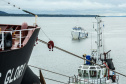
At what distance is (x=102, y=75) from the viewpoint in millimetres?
28625

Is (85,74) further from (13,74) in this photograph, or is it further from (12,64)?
(12,64)

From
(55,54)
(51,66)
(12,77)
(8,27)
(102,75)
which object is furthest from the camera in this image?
(55,54)

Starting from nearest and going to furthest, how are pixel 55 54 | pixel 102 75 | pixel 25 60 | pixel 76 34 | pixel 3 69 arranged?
pixel 3 69, pixel 25 60, pixel 102 75, pixel 55 54, pixel 76 34

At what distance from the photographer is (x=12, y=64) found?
10211 mm

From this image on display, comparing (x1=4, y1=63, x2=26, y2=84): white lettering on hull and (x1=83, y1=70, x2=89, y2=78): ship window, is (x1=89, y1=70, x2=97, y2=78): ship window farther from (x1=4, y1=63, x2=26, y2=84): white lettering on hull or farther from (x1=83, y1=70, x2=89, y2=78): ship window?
(x1=4, y1=63, x2=26, y2=84): white lettering on hull

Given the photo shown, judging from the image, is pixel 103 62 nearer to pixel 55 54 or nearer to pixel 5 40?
pixel 5 40

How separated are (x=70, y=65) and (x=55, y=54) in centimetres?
1516

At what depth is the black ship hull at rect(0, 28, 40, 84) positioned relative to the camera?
9704mm

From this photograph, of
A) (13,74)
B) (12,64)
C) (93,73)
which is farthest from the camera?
(93,73)

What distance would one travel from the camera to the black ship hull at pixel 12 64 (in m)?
9.70

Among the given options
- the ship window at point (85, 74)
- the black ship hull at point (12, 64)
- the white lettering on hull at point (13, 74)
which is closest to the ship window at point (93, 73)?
the ship window at point (85, 74)

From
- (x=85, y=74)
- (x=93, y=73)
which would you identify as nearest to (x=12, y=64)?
(x=85, y=74)

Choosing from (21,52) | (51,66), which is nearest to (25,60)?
(21,52)

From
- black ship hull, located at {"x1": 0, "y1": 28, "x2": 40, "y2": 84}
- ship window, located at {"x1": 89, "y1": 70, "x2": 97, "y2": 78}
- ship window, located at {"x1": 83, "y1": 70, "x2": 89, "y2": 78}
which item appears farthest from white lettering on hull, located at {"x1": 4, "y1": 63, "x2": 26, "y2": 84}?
ship window, located at {"x1": 89, "y1": 70, "x2": 97, "y2": 78}
